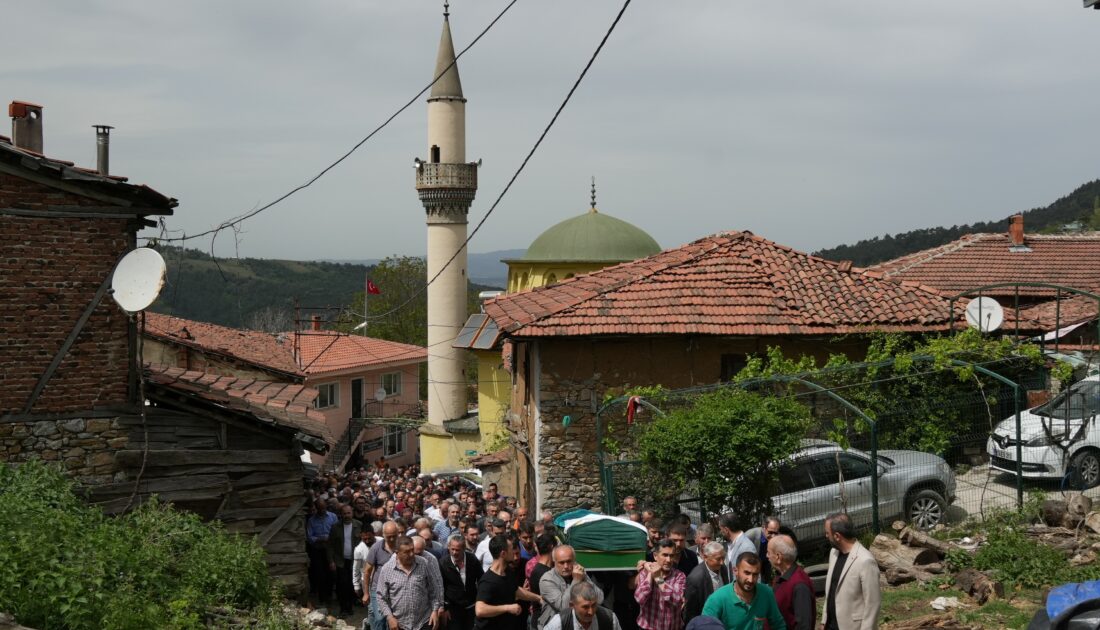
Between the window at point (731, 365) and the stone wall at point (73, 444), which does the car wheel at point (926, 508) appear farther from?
Answer: the stone wall at point (73, 444)

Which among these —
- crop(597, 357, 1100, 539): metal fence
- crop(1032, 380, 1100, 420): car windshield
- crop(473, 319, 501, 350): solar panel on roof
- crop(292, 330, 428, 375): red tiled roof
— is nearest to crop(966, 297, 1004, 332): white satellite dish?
crop(597, 357, 1100, 539): metal fence

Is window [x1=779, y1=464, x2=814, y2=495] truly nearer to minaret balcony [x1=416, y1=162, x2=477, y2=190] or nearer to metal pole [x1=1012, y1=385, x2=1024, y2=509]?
metal pole [x1=1012, y1=385, x2=1024, y2=509]

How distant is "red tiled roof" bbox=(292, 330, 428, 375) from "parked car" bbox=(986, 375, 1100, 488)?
A: 38017 millimetres

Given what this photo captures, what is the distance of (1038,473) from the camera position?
12.6 meters

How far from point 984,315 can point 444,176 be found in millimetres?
30153

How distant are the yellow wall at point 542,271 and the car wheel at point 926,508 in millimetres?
27259

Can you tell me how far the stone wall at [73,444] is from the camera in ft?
37.8

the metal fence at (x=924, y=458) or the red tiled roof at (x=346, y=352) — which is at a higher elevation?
the metal fence at (x=924, y=458)

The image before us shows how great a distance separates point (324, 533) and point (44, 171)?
214 inches

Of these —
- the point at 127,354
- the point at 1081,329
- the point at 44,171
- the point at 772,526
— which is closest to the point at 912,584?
the point at 772,526

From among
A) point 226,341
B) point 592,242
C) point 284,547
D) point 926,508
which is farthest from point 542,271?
point 926,508

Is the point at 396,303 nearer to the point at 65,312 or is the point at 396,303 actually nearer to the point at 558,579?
the point at 65,312

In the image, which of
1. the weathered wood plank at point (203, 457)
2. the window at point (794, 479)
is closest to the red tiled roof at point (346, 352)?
the weathered wood plank at point (203, 457)

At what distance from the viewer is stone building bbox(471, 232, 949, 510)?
16.4 meters
